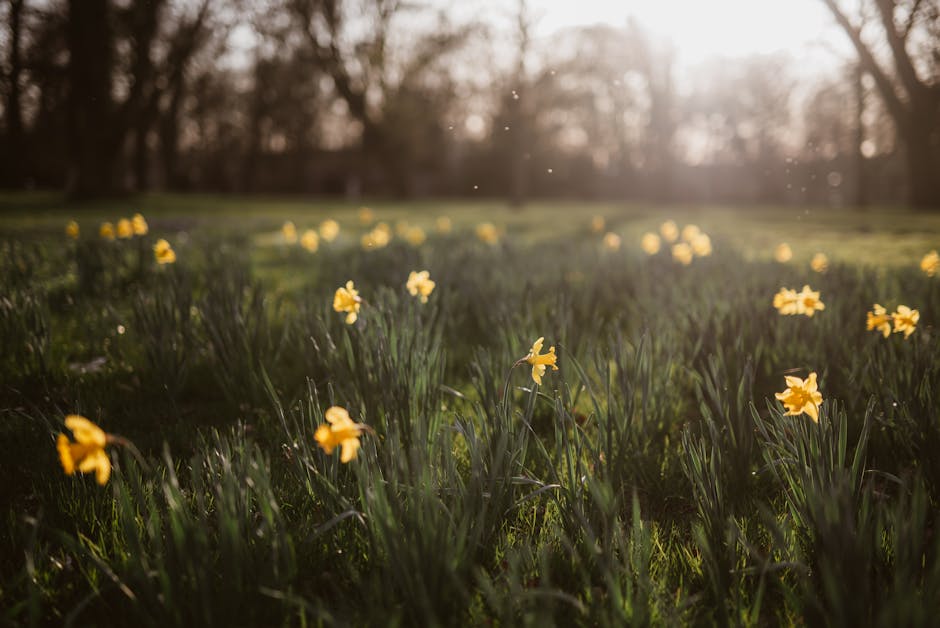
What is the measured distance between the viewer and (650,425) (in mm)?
2107

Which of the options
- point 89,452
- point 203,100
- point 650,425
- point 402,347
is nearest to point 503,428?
point 402,347

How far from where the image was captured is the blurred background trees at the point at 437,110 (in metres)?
14.6

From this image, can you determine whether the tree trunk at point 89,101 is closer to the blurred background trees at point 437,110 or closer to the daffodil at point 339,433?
the blurred background trees at point 437,110

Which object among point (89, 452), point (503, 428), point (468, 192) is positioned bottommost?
point (503, 428)

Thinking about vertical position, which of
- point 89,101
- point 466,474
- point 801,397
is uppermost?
point 89,101

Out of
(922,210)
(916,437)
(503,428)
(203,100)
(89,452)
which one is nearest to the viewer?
(89,452)

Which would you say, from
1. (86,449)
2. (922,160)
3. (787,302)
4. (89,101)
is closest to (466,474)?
(86,449)

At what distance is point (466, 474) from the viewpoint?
190cm

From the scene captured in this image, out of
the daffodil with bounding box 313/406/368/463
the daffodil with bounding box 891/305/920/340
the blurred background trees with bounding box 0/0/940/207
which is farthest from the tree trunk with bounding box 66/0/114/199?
the daffodil with bounding box 891/305/920/340

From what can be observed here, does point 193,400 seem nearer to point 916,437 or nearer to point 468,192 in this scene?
point 916,437

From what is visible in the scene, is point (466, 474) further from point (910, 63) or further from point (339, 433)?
point (910, 63)

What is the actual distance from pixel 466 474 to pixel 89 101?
58.6ft

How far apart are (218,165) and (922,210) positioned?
36.9m

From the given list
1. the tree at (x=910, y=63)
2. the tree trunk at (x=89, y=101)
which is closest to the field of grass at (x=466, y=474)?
the tree at (x=910, y=63)
